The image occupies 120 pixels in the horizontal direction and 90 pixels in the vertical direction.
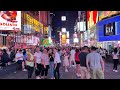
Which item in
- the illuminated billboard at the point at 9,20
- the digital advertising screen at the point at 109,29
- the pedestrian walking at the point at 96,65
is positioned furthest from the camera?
the digital advertising screen at the point at 109,29

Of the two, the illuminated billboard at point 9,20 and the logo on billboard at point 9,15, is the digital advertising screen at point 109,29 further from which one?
the logo on billboard at point 9,15

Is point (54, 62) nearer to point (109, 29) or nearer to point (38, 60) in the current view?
point (38, 60)

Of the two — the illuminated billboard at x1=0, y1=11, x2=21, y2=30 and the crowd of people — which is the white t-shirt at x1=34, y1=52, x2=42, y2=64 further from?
the illuminated billboard at x1=0, y1=11, x2=21, y2=30

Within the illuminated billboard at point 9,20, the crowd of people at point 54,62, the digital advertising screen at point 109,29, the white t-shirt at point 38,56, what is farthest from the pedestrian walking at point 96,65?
the digital advertising screen at point 109,29

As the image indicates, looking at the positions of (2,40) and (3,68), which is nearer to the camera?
(3,68)

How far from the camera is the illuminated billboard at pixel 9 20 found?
85.6ft

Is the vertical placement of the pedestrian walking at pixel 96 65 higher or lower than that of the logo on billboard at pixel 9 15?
lower

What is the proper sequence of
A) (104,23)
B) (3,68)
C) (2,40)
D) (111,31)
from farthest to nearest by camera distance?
(104,23) < (111,31) < (2,40) < (3,68)
